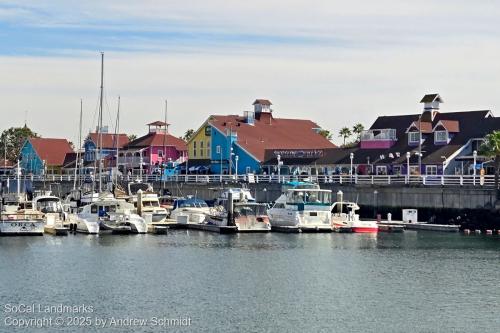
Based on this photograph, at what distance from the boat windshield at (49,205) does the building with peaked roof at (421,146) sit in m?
30.6

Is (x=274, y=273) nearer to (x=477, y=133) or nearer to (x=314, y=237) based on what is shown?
(x=314, y=237)

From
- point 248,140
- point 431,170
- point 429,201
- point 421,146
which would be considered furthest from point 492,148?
point 248,140

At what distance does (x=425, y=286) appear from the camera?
4959 centimetres

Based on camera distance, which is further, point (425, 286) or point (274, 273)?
point (274, 273)

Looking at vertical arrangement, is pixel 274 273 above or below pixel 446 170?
below

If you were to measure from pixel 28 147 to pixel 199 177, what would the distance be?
52.1 metres

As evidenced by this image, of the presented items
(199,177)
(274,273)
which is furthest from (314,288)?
(199,177)

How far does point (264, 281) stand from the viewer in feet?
166

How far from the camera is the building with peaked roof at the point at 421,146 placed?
322 feet

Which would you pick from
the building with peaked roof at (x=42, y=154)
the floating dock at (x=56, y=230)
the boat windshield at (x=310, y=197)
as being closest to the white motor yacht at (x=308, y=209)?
the boat windshield at (x=310, y=197)

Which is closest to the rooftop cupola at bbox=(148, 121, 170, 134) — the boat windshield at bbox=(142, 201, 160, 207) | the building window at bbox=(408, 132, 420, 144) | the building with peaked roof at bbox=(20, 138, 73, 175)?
the building with peaked roof at bbox=(20, 138, 73, 175)

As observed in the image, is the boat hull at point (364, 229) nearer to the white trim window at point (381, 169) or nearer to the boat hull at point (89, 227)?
the boat hull at point (89, 227)

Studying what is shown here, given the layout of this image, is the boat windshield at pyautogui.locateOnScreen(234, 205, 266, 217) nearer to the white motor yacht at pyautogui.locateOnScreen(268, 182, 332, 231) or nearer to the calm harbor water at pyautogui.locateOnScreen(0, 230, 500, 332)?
the white motor yacht at pyautogui.locateOnScreen(268, 182, 332, 231)

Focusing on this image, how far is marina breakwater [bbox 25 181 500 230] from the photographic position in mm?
79750
